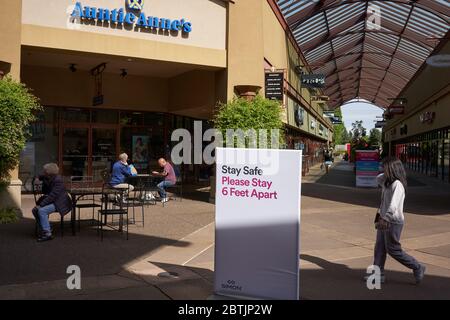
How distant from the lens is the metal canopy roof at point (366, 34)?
80.8 feet

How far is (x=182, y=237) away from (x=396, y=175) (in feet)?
14.1

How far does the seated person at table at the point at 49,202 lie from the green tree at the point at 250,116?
5.41 metres

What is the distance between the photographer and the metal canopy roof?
24622 mm

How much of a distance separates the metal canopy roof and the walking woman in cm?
1527

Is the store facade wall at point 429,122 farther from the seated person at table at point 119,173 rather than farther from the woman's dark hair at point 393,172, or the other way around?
the woman's dark hair at point 393,172

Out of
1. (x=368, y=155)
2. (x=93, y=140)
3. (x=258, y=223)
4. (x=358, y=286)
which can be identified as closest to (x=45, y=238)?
(x=258, y=223)

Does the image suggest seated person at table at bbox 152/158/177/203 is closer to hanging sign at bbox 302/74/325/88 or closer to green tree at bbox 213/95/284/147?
green tree at bbox 213/95/284/147

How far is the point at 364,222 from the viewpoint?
11062mm

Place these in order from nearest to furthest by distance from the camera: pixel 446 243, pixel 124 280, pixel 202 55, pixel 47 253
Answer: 1. pixel 124 280
2. pixel 47 253
3. pixel 446 243
4. pixel 202 55

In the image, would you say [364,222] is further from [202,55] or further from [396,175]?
[202,55]

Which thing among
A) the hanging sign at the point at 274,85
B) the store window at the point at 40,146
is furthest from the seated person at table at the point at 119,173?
the hanging sign at the point at 274,85

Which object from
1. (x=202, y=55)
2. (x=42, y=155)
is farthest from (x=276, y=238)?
(x=42, y=155)

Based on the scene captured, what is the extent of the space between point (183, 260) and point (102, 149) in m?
11.1
